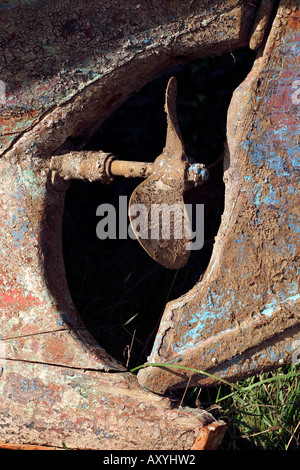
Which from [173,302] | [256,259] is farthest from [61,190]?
[256,259]

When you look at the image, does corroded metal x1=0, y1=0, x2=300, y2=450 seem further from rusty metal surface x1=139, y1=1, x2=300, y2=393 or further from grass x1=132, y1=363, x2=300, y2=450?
grass x1=132, y1=363, x2=300, y2=450

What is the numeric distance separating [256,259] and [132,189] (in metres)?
1.10

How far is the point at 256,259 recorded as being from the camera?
1.65 metres

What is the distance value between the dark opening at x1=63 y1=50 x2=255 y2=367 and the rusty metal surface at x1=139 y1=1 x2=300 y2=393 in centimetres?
75

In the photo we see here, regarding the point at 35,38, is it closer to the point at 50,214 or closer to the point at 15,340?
the point at 50,214

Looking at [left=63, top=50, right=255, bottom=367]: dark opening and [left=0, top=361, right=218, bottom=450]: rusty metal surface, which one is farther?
[left=63, top=50, right=255, bottom=367]: dark opening

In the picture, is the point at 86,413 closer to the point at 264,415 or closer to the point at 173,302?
the point at 173,302

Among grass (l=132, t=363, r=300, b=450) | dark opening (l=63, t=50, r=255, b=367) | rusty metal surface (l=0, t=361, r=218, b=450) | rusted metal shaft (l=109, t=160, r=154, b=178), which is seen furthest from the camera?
dark opening (l=63, t=50, r=255, b=367)

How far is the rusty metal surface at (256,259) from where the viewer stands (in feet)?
5.35

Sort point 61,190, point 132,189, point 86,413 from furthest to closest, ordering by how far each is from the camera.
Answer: point 132,189 < point 61,190 < point 86,413

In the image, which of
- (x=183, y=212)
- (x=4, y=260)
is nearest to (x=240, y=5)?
(x=183, y=212)

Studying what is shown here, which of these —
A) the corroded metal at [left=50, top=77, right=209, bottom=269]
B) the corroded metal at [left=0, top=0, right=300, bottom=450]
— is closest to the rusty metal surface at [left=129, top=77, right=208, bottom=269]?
the corroded metal at [left=50, top=77, right=209, bottom=269]

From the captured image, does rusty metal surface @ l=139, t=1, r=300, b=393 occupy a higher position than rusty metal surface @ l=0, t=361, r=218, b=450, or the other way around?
rusty metal surface @ l=139, t=1, r=300, b=393

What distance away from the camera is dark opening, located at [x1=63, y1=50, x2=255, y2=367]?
2447 millimetres
